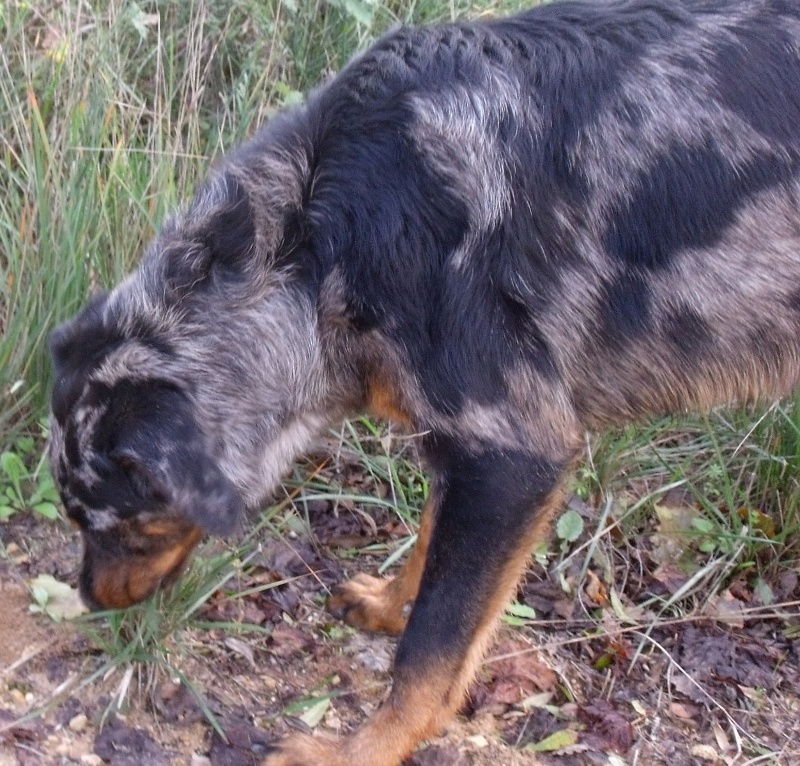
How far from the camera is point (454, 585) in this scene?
2.79 m

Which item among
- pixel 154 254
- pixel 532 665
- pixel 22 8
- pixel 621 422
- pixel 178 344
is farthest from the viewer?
pixel 22 8

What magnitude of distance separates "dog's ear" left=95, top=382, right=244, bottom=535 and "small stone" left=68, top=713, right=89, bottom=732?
2.42ft

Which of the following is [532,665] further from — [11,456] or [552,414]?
[11,456]

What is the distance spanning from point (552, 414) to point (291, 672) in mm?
1259

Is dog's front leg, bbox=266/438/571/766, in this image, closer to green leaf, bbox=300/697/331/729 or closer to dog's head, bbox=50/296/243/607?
green leaf, bbox=300/697/331/729

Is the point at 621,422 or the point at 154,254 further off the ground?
the point at 154,254

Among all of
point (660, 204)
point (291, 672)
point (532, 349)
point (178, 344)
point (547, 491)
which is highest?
point (660, 204)

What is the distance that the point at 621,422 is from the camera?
3.14m

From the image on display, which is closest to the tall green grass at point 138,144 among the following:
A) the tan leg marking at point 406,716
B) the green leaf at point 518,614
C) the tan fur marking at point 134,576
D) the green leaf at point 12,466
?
the green leaf at point 12,466

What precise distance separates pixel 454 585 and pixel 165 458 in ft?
2.94

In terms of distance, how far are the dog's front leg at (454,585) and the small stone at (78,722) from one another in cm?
55

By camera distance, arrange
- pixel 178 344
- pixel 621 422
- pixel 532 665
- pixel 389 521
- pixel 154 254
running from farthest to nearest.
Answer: pixel 389 521
pixel 532 665
pixel 621 422
pixel 154 254
pixel 178 344


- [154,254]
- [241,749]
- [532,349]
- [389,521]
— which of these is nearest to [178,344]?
[154,254]

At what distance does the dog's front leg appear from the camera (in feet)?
8.89
